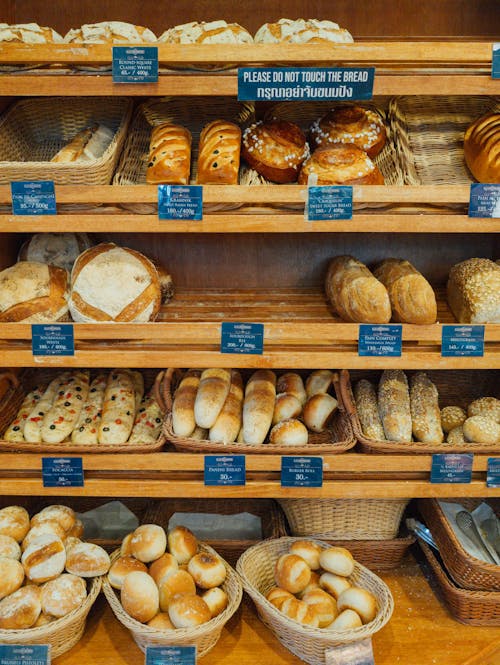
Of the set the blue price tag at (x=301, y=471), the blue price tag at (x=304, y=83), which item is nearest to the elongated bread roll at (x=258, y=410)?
the blue price tag at (x=301, y=471)

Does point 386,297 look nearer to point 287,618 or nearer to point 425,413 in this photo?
point 425,413

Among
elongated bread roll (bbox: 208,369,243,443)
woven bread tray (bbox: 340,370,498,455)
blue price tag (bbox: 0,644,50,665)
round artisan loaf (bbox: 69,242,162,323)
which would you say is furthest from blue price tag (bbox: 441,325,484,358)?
blue price tag (bbox: 0,644,50,665)

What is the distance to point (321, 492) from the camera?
224cm

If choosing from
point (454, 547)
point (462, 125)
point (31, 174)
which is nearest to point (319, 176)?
point (462, 125)

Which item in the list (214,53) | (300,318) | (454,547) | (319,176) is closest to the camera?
(214,53)

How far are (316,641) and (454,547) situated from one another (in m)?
0.61

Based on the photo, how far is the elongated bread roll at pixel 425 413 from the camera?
7.40ft

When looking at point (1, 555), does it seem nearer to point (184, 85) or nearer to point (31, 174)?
point (31, 174)

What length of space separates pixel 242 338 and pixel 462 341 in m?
0.75

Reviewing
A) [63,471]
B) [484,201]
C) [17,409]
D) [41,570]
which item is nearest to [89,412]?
[63,471]

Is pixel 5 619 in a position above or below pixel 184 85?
below

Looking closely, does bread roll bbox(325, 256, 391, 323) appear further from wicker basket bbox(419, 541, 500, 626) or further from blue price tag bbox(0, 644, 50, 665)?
blue price tag bbox(0, 644, 50, 665)

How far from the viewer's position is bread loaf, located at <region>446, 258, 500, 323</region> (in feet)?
7.08

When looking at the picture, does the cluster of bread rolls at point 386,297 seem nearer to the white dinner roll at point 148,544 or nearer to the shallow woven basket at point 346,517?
the shallow woven basket at point 346,517
